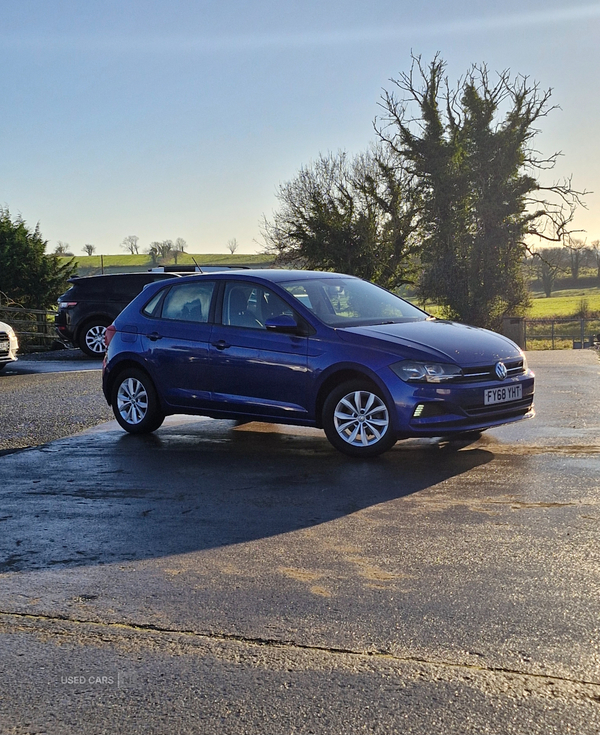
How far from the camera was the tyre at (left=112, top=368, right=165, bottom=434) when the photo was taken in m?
9.77

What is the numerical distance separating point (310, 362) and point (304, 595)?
4024 millimetres

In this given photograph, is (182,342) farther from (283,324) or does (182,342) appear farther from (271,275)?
(283,324)

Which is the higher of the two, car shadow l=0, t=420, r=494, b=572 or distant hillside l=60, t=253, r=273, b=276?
distant hillside l=60, t=253, r=273, b=276

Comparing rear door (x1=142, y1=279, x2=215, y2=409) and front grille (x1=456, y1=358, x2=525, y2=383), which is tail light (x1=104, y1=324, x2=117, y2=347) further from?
front grille (x1=456, y1=358, x2=525, y2=383)

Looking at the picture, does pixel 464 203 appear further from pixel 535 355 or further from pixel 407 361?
pixel 407 361

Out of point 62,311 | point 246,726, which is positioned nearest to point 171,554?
point 246,726

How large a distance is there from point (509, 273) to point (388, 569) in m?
43.4

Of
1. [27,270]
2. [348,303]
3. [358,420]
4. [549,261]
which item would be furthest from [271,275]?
[549,261]

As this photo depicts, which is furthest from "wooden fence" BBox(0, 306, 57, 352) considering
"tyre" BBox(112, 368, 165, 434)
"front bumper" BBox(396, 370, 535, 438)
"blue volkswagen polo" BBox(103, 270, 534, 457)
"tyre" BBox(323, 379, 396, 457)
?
"front bumper" BBox(396, 370, 535, 438)

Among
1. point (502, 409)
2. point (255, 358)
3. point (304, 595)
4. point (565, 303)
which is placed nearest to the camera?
point (304, 595)

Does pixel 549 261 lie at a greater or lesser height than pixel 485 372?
greater

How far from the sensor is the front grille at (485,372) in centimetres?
792

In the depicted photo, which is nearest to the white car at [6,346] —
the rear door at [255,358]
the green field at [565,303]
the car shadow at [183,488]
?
the car shadow at [183,488]

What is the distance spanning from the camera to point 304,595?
177 inches
